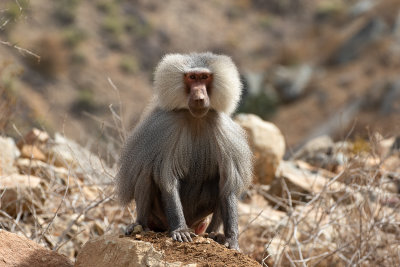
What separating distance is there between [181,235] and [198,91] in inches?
46.5

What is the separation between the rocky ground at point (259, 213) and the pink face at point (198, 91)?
1.06 m

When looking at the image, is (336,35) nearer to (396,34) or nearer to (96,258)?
(396,34)

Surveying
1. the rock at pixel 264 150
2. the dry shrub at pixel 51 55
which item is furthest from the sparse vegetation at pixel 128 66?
the rock at pixel 264 150

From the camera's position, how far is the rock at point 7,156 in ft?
22.6

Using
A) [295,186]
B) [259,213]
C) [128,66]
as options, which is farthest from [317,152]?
[128,66]

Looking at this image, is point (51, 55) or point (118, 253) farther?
point (51, 55)

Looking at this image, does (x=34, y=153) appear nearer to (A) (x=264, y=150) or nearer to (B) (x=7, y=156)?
(B) (x=7, y=156)

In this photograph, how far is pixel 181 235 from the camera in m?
4.56

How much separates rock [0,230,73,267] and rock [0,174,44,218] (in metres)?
1.37

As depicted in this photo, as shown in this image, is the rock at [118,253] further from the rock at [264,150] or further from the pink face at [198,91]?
the rock at [264,150]

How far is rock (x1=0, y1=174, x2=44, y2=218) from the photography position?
6035mm

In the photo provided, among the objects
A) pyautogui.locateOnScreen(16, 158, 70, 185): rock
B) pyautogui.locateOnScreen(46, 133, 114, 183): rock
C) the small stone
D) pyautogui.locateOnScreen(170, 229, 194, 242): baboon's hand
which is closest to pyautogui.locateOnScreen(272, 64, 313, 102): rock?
pyautogui.locateOnScreen(46, 133, 114, 183): rock

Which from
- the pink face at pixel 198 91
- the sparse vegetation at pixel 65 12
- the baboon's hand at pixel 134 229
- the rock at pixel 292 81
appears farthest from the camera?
the sparse vegetation at pixel 65 12

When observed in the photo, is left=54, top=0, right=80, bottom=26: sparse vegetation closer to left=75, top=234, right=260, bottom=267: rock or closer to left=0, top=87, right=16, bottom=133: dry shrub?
left=0, top=87, right=16, bottom=133: dry shrub
